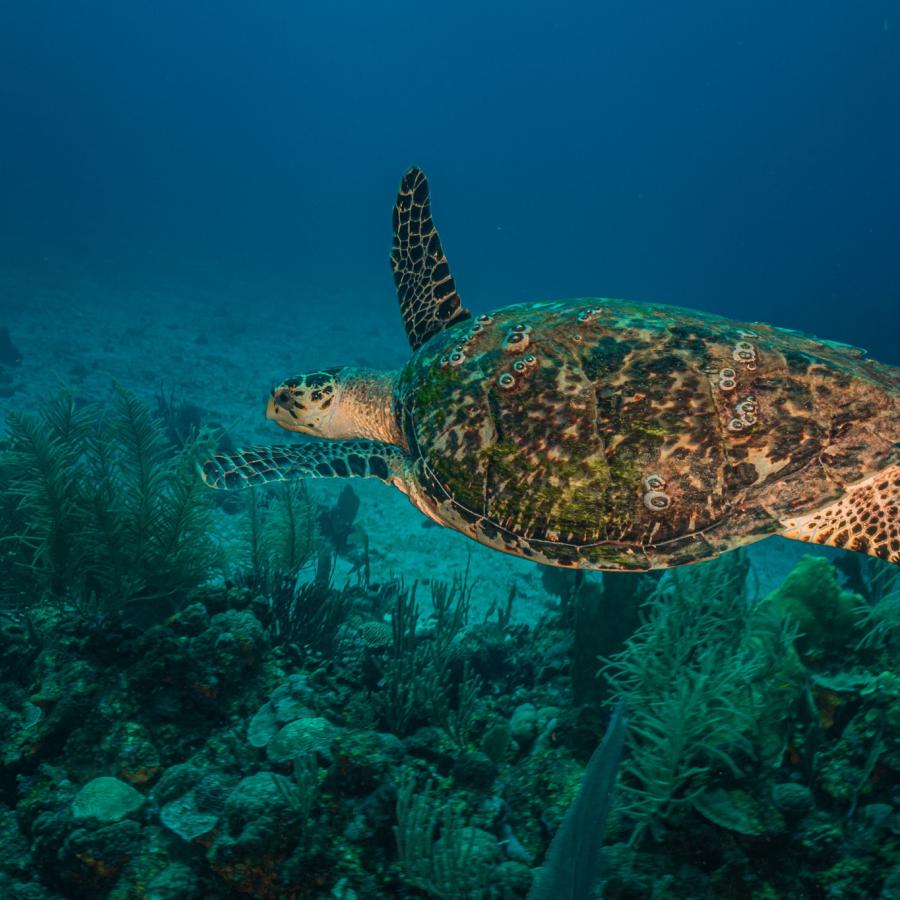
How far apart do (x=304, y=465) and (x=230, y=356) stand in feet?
48.7

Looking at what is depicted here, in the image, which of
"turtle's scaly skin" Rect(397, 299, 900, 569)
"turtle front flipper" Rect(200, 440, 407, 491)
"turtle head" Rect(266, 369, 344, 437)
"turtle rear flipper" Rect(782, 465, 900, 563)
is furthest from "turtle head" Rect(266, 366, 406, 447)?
"turtle rear flipper" Rect(782, 465, 900, 563)

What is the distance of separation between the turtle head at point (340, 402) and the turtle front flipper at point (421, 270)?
2.46 feet

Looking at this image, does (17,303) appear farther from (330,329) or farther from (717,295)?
(717,295)

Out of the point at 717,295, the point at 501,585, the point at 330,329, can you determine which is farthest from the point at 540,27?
the point at 501,585

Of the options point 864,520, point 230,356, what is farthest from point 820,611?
point 230,356

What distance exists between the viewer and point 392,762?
2.84 meters

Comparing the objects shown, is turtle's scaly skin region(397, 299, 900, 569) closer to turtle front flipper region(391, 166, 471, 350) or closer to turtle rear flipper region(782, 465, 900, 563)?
turtle rear flipper region(782, 465, 900, 563)

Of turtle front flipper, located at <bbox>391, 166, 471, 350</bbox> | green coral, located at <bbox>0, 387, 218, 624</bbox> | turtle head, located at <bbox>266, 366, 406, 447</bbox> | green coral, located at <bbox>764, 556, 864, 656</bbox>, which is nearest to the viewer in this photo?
green coral, located at <bbox>764, 556, 864, 656</bbox>

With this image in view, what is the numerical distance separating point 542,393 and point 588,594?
1941 millimetres

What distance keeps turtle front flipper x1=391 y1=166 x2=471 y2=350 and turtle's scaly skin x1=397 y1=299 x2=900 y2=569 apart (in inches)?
78.4

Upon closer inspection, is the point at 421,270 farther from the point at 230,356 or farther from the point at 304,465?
the point at 230,356

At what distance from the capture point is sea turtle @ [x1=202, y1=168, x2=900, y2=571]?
2967 mm

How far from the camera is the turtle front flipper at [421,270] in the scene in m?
5.60

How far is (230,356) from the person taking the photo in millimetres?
17641
